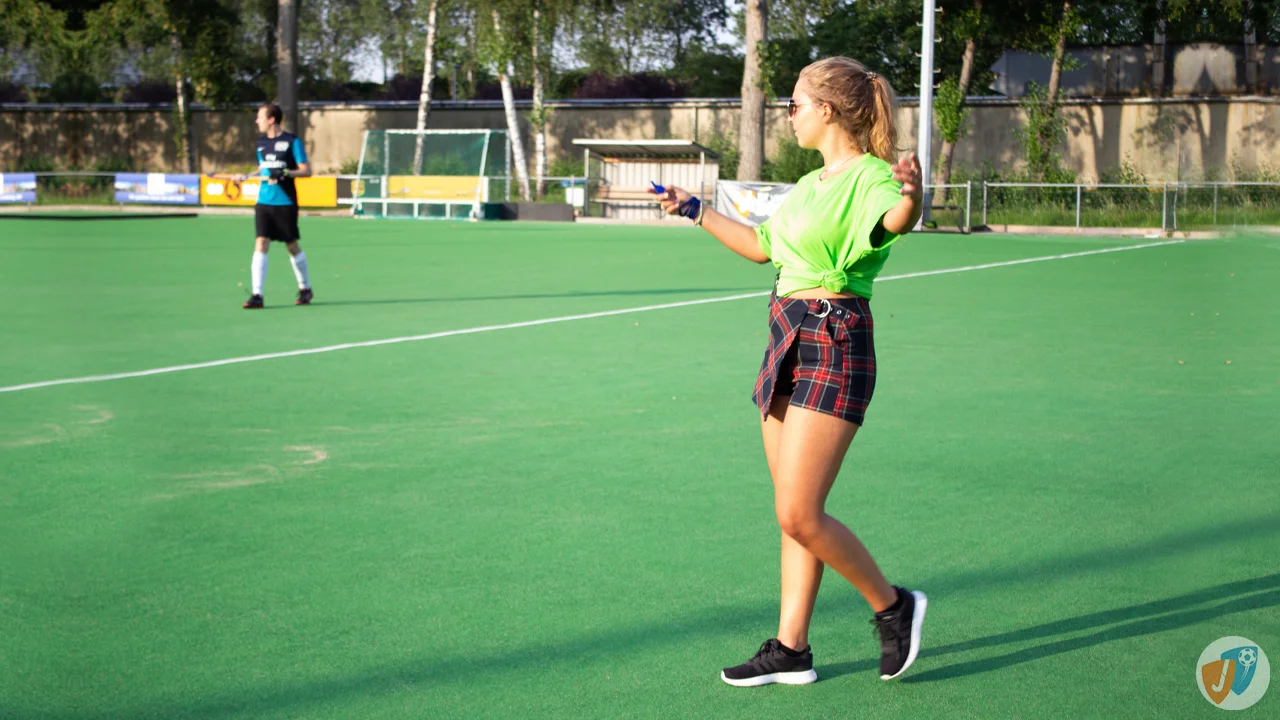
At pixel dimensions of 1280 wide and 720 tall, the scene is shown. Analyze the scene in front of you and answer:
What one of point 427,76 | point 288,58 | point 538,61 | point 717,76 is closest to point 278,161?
point 538,61

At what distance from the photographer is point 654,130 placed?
5228cm

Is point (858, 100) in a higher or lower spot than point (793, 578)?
higher

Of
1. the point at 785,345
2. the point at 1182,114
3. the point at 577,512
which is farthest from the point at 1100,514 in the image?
the point at 1182,114

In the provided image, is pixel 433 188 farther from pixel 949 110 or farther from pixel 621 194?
pixel 949 110

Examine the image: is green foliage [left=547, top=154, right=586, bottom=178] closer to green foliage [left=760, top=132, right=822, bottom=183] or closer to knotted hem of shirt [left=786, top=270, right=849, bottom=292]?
green foliage [left=760, top=132, right=822, bottom=183]

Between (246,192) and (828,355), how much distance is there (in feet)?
133

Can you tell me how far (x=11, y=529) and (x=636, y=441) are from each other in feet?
10.2

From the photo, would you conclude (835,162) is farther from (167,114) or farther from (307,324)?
(167,114)

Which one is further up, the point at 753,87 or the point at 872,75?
the point at 753,87

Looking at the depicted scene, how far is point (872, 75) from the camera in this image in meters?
4.17

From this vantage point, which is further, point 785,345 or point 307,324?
point 307,324

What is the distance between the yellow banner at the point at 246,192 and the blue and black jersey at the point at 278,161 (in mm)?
28215

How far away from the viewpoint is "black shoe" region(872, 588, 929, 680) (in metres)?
4.16

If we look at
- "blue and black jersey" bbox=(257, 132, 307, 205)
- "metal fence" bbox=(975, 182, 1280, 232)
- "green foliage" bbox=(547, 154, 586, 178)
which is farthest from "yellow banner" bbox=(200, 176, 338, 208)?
"blue and black jersey" bbox=(257, 132, 307, 205)
